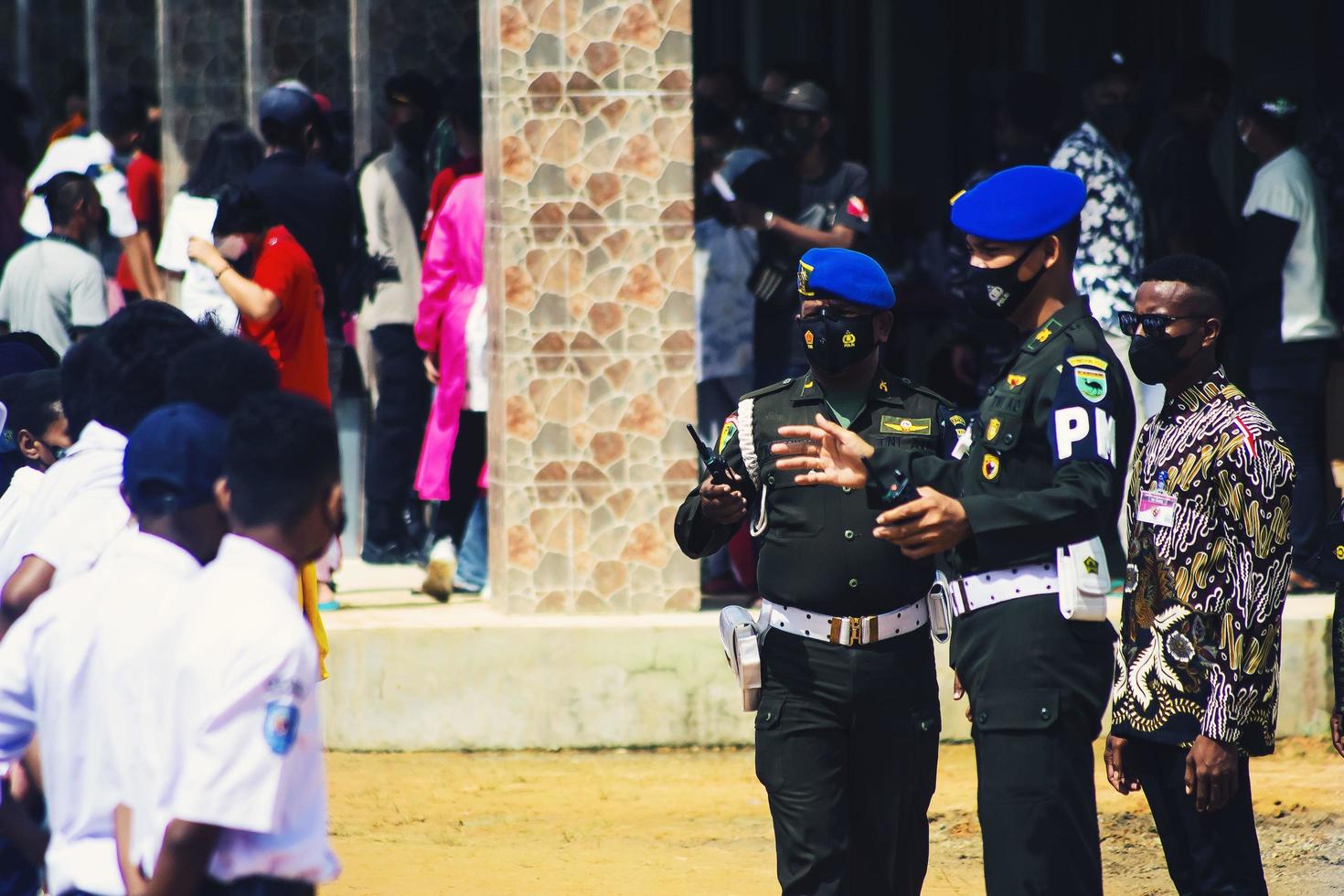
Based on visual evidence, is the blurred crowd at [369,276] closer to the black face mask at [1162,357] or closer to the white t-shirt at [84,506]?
the white t-shirt at [84,506]

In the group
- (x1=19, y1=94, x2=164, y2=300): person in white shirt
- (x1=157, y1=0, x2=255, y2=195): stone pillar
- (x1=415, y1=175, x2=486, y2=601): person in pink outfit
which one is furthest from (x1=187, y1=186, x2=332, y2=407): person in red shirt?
(x1=157, y1=0, x2=255, y2=195): stone pillar

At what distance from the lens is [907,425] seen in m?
5.43

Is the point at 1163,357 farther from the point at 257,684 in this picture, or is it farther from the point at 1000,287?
the point at 257,684

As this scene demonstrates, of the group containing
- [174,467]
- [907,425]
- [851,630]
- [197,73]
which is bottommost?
[851,630]

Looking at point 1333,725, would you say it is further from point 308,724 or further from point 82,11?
point 82,11

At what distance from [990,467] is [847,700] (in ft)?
2.39

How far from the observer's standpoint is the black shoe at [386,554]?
34.0 ft

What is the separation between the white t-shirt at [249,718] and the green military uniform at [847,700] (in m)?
1.84

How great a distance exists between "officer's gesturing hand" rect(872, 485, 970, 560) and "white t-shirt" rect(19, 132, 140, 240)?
654cm

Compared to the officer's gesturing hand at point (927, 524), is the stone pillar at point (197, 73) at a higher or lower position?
higher

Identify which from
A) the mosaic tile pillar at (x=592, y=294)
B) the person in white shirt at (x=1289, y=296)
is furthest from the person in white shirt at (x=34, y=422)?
the person in white shirt at (x=1289, y=296)

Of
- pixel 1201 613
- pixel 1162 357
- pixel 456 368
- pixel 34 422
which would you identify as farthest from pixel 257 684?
pixel 456 368

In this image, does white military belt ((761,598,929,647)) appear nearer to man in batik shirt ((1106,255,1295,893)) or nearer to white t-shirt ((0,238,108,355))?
man in batik shirt ((1106,255,1295,893))

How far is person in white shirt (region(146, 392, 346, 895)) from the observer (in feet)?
11.4
